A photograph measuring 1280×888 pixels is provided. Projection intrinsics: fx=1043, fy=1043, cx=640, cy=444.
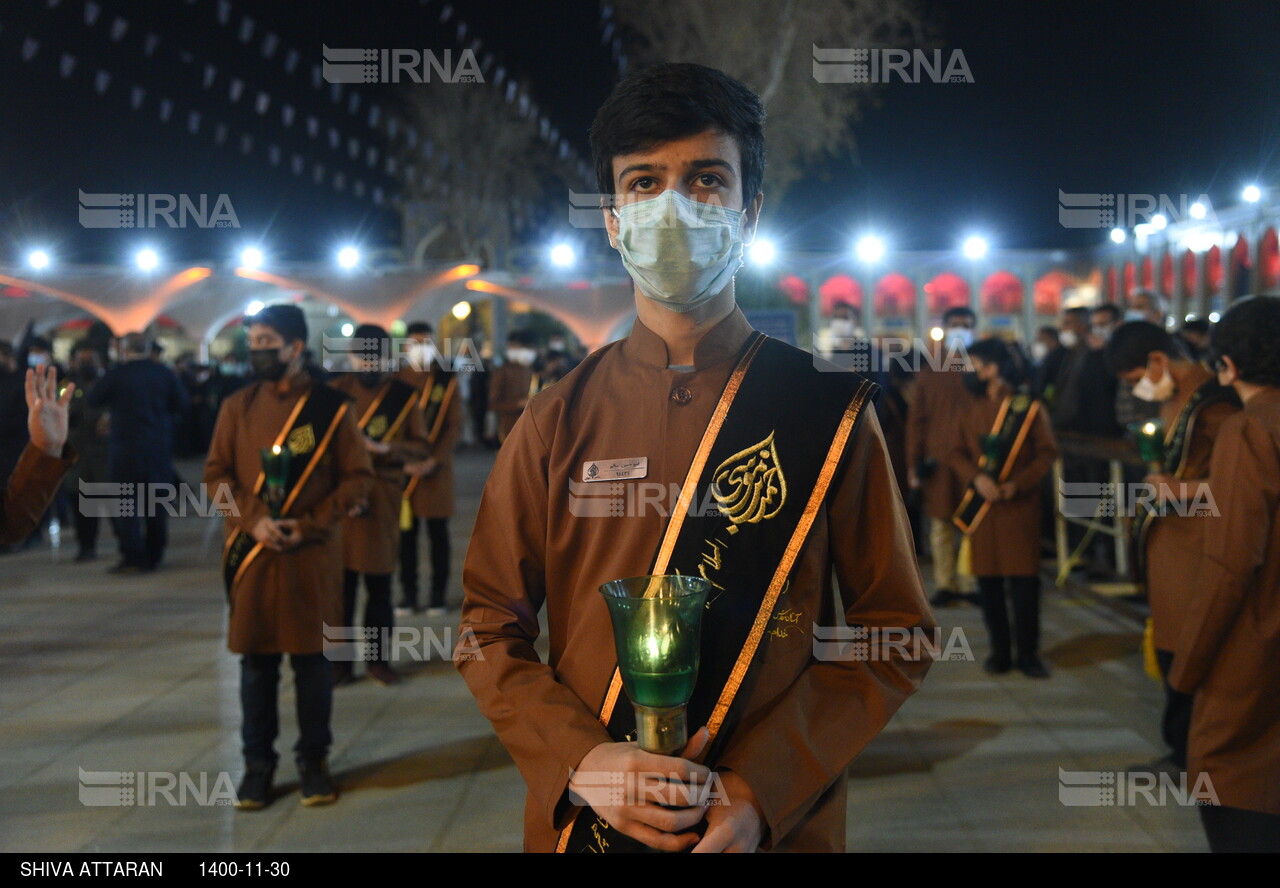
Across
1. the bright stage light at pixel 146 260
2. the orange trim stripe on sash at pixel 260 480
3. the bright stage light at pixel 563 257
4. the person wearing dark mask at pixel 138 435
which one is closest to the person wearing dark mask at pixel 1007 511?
the orange trim stripe on sash at pixel 260 480

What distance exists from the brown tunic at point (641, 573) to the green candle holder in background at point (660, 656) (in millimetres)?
128

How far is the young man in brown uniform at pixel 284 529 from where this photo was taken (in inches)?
179

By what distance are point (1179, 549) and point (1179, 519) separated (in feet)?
0.41

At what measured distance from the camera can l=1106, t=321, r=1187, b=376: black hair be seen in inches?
206

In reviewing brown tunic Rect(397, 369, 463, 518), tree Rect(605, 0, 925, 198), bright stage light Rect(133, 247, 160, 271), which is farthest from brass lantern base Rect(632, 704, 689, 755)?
bright stage light Rect(133, 247, 160, 271)

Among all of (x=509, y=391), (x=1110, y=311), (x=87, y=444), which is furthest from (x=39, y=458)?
(x=509, y=391)

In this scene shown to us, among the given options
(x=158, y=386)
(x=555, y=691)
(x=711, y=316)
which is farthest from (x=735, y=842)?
(x=158, y=386)

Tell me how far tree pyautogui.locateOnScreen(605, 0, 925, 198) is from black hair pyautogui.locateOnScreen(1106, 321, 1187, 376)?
46.9 ft

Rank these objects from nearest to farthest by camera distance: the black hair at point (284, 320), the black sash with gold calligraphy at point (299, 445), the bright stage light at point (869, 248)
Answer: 1. the black sash with gold calligraphy at point (299, 445)
2. the black hair at point (284, 320)
3. the bright stage light at point (869, 248)

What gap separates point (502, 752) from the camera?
16.6 ft

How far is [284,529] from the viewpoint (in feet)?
15.1

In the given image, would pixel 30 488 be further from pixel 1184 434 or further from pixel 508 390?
pixel 508 390

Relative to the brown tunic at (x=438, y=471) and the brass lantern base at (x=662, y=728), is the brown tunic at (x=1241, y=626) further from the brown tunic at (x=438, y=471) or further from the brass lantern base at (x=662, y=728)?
the brown tunic at (x=438, y=471)
